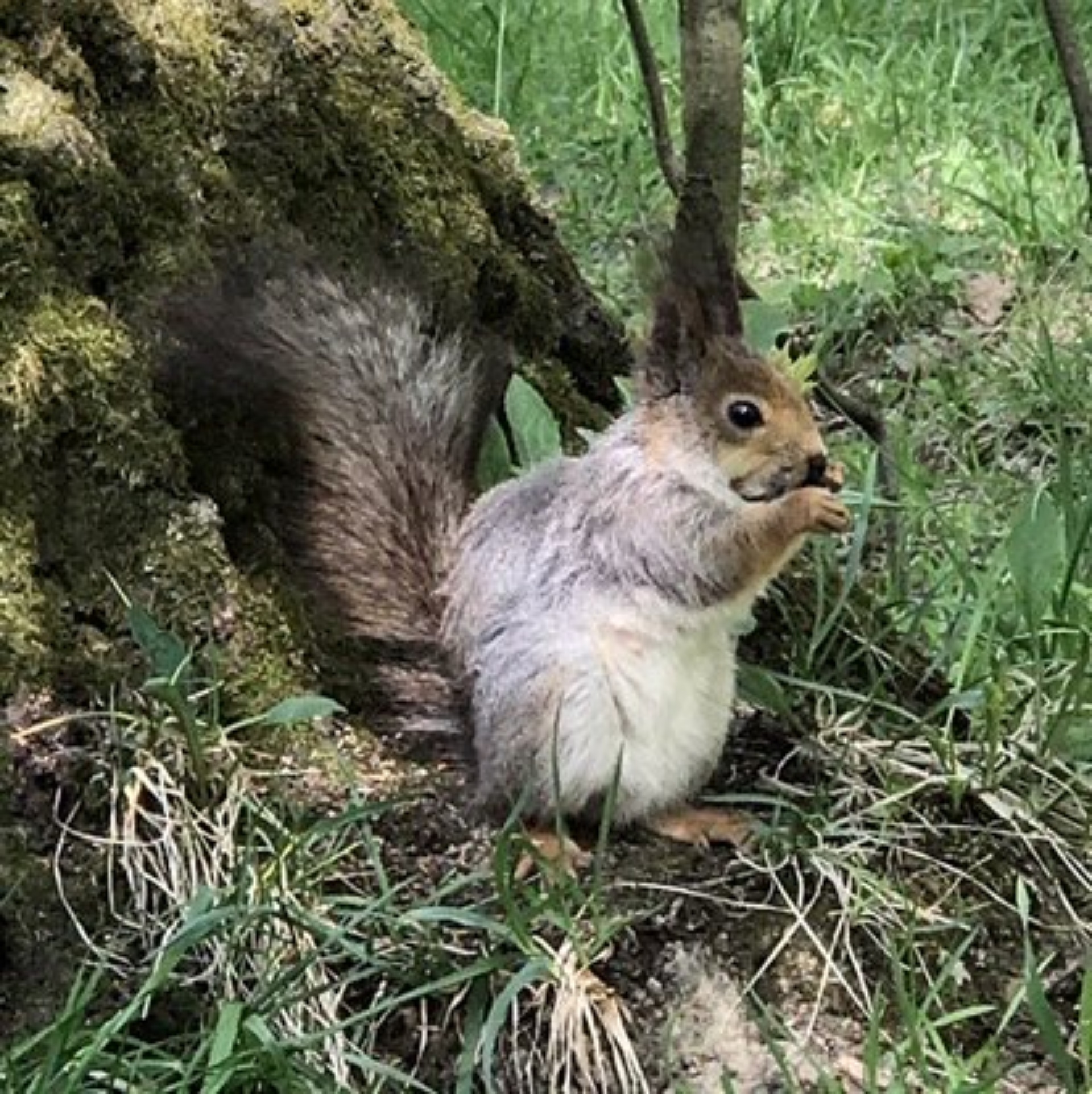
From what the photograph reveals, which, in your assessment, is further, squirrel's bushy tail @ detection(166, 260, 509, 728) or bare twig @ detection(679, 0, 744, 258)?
bare twig @ detection(679, 0, 744, 258)

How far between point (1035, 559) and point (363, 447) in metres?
0.67

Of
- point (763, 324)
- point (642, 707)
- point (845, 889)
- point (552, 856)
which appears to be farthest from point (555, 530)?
point (763, 324)

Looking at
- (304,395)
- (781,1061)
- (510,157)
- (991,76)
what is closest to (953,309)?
(991,76)

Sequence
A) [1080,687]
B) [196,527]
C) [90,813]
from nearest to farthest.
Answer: [90,813] → [196,527] → [1080,687]

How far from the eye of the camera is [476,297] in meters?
2.45

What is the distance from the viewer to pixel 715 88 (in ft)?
8.34

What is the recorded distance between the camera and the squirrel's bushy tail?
207cm

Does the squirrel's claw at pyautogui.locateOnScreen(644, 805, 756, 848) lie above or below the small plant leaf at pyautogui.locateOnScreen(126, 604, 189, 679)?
below

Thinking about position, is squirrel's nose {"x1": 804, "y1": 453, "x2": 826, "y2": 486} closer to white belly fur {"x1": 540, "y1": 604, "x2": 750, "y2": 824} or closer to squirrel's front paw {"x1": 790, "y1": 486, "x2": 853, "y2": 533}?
squirrel's front paw {"x1": 790, "y1": 486, "x2": 853, "y2": 533}

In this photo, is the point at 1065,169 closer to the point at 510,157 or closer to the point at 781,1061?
the point at 510,157

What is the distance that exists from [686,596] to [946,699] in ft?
1.03

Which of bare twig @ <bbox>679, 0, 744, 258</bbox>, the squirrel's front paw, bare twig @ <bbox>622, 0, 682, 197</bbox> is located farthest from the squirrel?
bare twig @ <bbox>622, 0, 682, 197</bbox>

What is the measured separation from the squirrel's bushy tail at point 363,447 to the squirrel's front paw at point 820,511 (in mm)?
347

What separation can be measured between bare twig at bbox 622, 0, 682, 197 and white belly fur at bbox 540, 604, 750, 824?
94 centimetres
